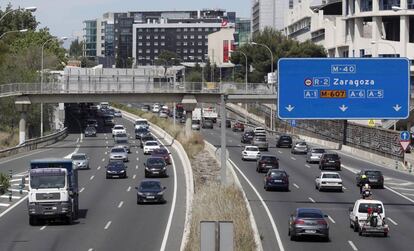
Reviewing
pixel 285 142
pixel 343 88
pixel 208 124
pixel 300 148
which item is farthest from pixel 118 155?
pixel 208 124

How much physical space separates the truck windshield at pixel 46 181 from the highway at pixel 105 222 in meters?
1.80

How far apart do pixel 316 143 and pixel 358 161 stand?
2286cm

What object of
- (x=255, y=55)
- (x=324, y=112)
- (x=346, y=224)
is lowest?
(x=346, y=224)

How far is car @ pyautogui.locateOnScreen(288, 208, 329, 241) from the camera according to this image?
3466 cm

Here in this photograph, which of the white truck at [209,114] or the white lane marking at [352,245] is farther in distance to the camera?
the white truck at [209,114]

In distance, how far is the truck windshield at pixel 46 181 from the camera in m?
37.7

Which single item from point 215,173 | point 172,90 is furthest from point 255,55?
point 215,173

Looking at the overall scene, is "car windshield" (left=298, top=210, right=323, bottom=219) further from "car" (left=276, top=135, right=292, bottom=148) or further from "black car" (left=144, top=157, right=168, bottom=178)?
"car" (left=276, top=135, right=292, bottom=148)

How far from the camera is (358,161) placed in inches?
3073

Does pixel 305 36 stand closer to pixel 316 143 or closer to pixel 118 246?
pixel 316 143

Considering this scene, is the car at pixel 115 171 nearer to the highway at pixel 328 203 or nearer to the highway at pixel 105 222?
the highway at pixel 105 222

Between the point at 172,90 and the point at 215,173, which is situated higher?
the point at 172,90

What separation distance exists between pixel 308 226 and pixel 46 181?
36.5 feet

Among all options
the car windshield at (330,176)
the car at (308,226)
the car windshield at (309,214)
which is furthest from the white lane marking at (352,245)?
the car windshield at (330,176)
